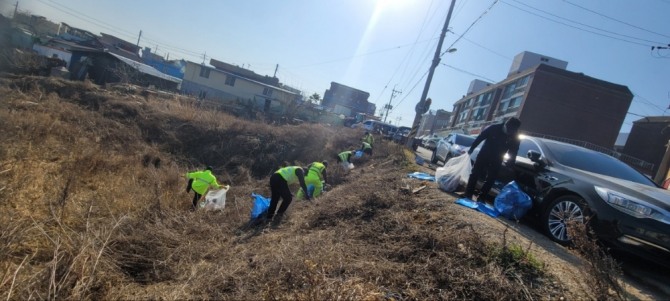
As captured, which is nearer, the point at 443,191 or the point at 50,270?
the point at 50,270

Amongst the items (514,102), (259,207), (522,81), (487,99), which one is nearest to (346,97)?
(487,99)

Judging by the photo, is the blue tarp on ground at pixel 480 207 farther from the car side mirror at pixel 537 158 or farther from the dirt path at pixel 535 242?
the car side mirror at pixel 537 158

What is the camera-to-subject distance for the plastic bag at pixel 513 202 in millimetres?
4926

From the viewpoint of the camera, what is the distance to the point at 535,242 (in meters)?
→ 4.11

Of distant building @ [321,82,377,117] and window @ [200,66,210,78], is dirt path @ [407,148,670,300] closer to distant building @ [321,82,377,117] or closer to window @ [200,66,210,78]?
window @ [200,66,210,78]

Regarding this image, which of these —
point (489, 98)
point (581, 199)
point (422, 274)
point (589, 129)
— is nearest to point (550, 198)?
point (581, 199)

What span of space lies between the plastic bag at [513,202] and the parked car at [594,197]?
175 millimetres

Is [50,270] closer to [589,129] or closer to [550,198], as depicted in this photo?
[550,198]

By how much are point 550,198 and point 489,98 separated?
1498 inches

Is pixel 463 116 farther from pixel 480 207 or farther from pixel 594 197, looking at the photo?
pixel 594 197

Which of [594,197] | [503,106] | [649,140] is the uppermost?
[503,106]

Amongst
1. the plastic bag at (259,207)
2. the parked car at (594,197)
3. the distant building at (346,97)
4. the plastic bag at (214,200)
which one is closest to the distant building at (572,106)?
the parked car at (594,197)

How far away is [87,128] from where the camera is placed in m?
13.4

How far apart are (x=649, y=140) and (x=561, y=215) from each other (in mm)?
34572
